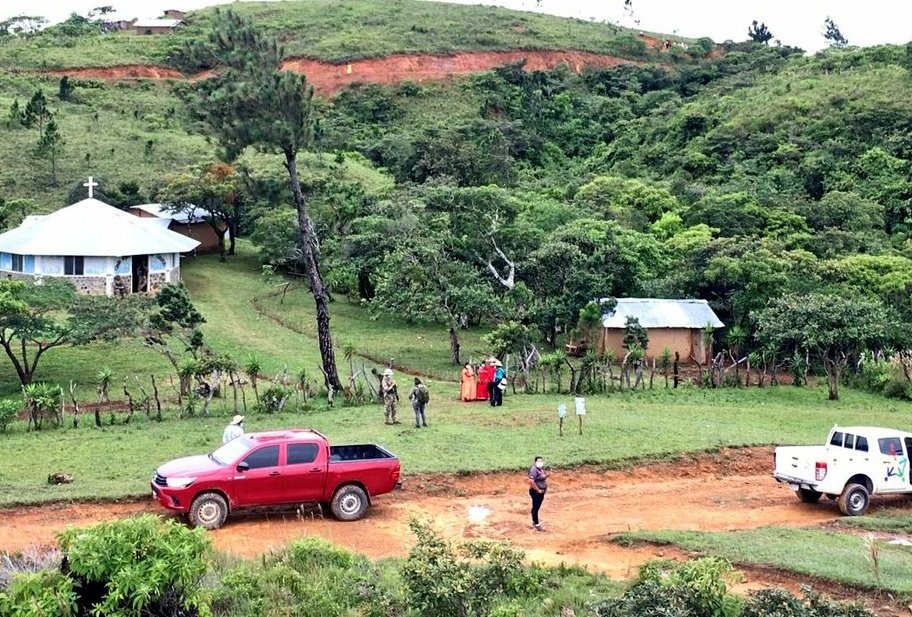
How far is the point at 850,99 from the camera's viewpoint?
65.1 meters

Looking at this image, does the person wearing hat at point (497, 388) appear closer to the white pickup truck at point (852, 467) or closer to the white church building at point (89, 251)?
the white pickup truck at point (852, 467)

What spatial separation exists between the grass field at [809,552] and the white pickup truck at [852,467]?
5.30 ft

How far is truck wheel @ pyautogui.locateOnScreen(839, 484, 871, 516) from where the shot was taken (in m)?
16.8

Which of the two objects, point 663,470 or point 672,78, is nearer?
point 663,470

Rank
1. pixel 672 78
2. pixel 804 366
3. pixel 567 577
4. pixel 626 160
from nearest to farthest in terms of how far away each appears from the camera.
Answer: pixel 567 577 → pixel 804 366 → pixel 626 160 → pixel 672 78

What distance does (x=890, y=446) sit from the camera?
1719 cm

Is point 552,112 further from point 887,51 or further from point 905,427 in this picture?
point 905,427

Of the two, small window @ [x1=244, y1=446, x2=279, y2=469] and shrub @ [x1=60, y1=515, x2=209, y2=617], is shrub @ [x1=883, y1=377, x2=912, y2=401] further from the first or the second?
shrub @ [x1=60, y1=515, x2=209, y2=617]

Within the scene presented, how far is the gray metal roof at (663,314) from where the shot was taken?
34.1 meters

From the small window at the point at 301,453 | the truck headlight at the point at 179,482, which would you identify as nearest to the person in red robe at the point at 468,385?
the small window at the point at 301,453

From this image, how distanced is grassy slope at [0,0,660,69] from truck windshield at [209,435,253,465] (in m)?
81.8

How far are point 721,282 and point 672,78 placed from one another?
61.8 metres

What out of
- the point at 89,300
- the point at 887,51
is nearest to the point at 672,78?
the point at 887,51

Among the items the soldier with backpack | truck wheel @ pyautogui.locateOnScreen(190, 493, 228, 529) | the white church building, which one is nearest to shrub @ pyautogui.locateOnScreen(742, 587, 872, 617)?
truck wheel @ pyautogui.locateOnScreen(190, 493, 228, 529)
